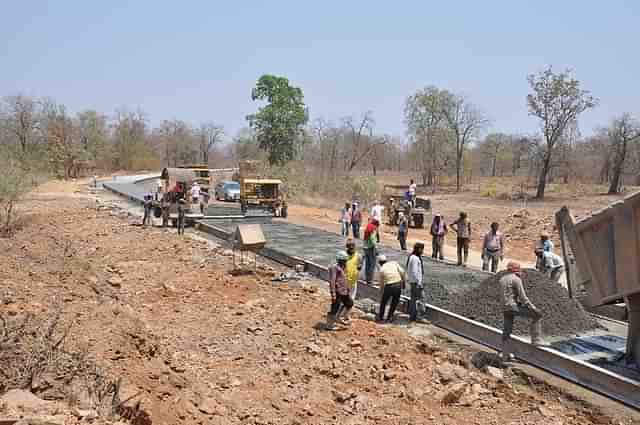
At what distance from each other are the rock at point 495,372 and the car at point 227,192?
28977 mm

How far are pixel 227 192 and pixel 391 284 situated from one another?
27.5 m

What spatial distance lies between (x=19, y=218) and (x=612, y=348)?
72.5 feet

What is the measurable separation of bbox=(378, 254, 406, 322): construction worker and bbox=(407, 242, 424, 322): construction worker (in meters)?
0.16

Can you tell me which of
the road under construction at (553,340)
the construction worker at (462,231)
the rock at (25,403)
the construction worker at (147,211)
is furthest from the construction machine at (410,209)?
the rock at (25,403)

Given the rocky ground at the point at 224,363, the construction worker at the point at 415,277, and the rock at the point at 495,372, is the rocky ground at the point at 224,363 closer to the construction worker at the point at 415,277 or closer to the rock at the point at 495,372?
the rock at the point at 495,372

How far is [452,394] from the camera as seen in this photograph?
6535 mm

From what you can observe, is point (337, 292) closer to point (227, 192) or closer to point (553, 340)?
point (553, 340)

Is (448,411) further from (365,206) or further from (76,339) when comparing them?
(365,206)

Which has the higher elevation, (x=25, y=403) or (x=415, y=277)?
(x=415, y=277)

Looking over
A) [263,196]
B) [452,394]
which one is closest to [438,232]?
[452,394]

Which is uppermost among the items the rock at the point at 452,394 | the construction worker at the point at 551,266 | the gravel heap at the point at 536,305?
the construction worker at the point at 551,266

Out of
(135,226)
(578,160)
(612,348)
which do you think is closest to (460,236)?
(612,348)

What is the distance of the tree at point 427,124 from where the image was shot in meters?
58.4

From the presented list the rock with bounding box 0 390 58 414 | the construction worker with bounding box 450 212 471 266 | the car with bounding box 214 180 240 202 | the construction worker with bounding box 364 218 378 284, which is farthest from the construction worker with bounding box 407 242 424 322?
the car with bounding box 214 180 240 202
